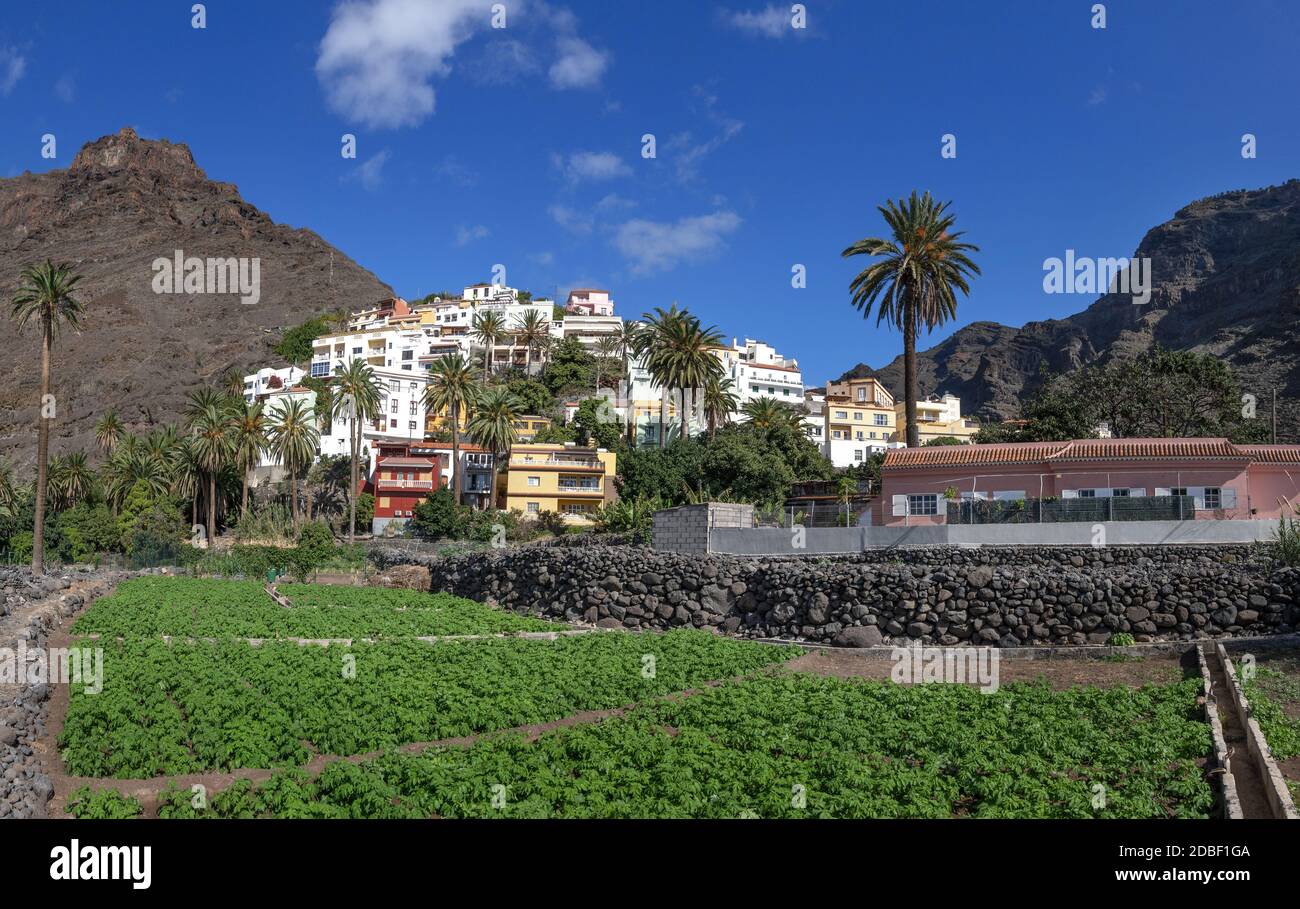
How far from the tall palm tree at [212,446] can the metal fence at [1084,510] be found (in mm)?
62803

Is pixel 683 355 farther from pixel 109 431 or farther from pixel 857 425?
pixel 109 431

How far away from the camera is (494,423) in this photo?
266ft

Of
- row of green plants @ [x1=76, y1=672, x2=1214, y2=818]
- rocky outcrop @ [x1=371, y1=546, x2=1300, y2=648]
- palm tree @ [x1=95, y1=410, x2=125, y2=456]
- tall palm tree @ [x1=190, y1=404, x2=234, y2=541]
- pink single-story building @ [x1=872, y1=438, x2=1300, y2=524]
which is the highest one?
palm tree @ [x1=95, y1=410, x2=125, y2=456]

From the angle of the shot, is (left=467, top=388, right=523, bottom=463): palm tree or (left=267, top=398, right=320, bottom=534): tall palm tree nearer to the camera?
(left=467, top=388, right=523, bottom=463): palm tree

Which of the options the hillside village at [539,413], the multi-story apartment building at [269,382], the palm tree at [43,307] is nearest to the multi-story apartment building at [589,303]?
the hillside village at [539,413]

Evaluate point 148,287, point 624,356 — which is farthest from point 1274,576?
point 148,287

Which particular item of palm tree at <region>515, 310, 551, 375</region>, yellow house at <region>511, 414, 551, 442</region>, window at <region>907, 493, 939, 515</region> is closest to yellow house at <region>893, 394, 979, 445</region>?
yellow house at <region>511, 414, 551, 442</region>

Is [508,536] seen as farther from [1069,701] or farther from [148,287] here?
[148,287]

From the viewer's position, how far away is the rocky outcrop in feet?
74.1

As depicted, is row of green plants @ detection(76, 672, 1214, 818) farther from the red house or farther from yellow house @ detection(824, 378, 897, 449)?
yellow house @ detection(824, 378, 897, 449)

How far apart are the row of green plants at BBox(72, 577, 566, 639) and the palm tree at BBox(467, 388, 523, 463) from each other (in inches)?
1581

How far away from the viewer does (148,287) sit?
7707 inches

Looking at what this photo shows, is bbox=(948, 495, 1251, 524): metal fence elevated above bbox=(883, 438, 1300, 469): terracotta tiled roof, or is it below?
below
